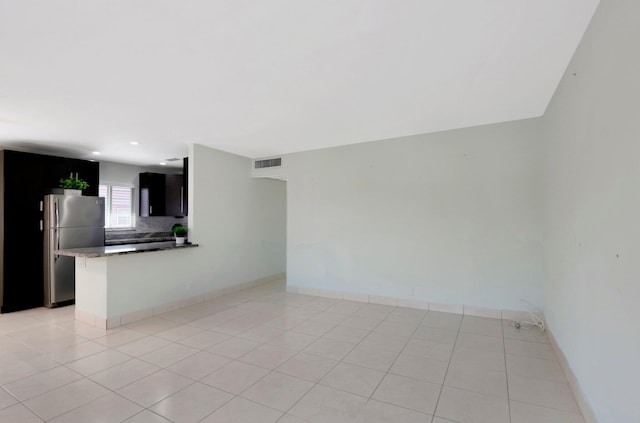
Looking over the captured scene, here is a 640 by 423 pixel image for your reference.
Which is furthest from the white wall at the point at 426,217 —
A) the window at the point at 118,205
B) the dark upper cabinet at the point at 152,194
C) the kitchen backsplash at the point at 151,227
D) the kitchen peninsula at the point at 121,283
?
the window at the point at 118,205

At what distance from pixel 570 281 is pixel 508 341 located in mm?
1147

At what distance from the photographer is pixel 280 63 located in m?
2.36

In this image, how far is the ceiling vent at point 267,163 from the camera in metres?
5.69

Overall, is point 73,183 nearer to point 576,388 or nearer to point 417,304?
point 417,304

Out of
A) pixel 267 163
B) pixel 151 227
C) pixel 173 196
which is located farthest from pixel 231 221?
pixel 151 227

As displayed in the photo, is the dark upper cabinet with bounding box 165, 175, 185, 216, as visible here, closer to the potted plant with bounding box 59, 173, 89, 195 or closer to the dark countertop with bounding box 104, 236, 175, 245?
the dark countertop with bounding box 104, 236, 175, 245

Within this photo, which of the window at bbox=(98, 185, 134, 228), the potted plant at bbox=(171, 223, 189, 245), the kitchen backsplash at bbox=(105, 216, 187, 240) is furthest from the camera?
the kitchen backsplash at bbox=(105, 216, 187, 240)

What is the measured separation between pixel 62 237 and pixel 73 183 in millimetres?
947

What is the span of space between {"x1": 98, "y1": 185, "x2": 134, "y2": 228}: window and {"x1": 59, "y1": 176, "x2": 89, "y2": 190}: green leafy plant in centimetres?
130

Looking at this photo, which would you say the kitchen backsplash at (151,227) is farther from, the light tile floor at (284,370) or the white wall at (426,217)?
the white wall at (426,217)

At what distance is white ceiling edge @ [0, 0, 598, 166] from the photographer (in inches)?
70.5

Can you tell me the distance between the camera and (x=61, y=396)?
91.0 inches

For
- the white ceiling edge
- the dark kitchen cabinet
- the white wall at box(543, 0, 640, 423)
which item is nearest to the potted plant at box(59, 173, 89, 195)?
the dark kitchen cabinet

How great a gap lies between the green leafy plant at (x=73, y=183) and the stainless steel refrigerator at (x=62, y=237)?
0.98ft
